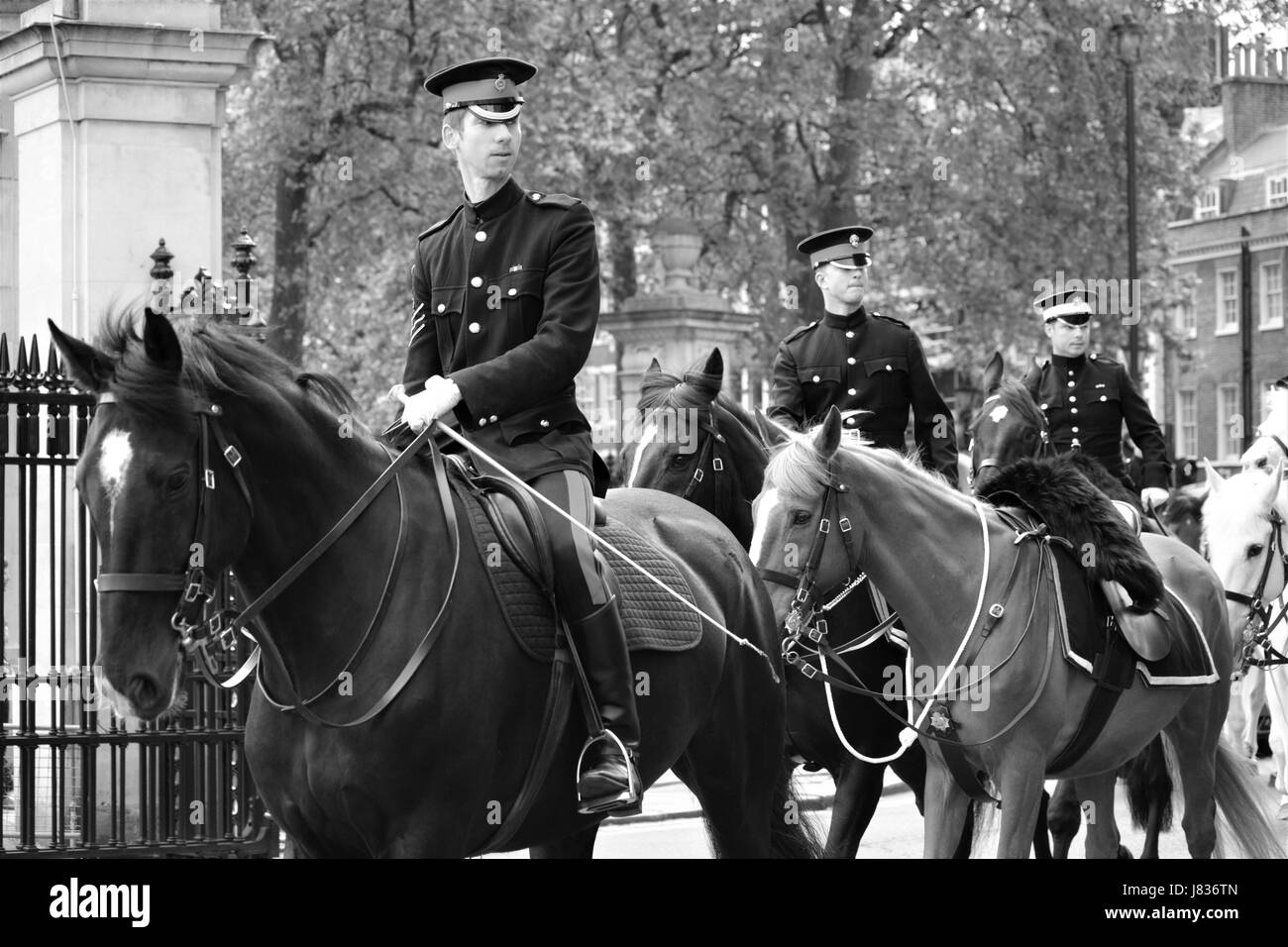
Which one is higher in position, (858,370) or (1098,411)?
(858,370)

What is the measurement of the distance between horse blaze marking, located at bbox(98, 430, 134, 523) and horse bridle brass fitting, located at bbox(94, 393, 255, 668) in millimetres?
115

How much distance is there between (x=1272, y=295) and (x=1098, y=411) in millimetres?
45360

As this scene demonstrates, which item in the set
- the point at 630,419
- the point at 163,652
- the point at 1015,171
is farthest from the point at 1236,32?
the point at 163,652

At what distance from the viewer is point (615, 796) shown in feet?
17.4

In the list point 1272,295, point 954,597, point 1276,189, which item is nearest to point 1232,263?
point 1272,295

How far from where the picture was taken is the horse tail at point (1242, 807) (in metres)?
8.83

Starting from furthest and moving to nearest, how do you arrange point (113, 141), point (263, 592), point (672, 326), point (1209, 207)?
1. point (1209, 207)
2. point (672, 326)
3. point (113, 141)
4. point (263, 592)

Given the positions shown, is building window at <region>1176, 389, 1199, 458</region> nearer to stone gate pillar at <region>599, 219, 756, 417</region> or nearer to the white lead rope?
stone gate pillar at <region>599, 219, 756, 417</region>

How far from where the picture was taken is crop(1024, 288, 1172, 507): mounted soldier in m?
10.1

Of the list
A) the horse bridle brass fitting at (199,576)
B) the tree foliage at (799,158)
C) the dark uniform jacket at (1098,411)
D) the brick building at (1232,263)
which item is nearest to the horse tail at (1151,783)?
the dark uniform jacket at (1098,411)

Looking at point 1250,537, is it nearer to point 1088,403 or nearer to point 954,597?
point 1088,403

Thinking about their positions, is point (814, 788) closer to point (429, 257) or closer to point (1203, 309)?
point (429, 257)

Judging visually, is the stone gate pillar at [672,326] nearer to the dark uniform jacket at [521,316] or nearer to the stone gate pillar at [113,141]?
the stone gate pillar at [113,141]

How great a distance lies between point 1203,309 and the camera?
55031 mm
